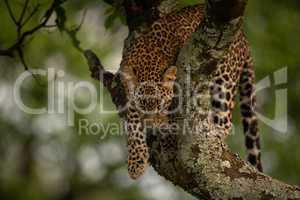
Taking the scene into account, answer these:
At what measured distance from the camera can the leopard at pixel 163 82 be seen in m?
6.32

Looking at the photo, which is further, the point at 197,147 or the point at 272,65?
the point at 272,65

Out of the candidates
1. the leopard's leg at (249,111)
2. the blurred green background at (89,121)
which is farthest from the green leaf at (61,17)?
the blurred green background at (89,121)

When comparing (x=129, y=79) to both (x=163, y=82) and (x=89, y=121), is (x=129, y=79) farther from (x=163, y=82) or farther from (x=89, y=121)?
(x=89, y=121)

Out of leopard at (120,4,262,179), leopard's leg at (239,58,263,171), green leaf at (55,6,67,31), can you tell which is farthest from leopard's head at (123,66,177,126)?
leopard's leg at (239,58,263,171)

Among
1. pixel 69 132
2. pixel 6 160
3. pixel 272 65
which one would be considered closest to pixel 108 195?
pixel 69 132

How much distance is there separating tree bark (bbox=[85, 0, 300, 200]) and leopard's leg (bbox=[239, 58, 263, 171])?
2.34 meters

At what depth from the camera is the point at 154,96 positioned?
6.27m

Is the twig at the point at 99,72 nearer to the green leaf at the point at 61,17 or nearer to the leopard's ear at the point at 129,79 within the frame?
the leopard's ear at the point at 129,79

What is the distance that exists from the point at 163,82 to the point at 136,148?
0.61 m

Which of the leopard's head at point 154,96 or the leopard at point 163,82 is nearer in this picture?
the leopard's head at point 154,96

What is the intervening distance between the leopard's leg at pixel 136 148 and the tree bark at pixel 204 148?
4.30 ft

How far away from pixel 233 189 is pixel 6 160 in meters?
13.1

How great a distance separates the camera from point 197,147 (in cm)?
497

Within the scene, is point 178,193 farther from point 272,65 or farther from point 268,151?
point 272,65
